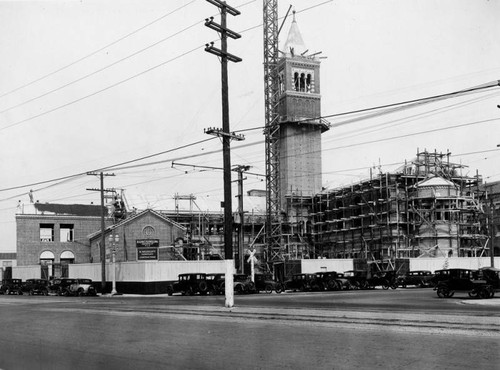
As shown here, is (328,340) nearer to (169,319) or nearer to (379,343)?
(379,343)

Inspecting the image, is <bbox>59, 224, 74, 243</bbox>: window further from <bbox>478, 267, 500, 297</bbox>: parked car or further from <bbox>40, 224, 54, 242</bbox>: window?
<bbox>478, 267, 500, 297</bbox>: parked car

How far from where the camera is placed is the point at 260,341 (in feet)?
45.9

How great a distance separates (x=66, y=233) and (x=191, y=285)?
1716 inches

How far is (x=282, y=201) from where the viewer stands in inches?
3568

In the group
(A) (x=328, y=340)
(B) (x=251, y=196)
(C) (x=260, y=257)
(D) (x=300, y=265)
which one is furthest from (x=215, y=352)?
(B) (x=251, y=196)

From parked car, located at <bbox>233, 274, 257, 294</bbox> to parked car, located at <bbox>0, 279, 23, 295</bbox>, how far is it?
22.7m

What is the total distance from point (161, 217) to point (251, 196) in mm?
29171

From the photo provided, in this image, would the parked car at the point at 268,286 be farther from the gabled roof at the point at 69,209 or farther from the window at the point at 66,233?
the gabled roof at the point at 69,209

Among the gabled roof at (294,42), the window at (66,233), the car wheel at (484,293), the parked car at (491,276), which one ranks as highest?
the gabled roof at (294,42)

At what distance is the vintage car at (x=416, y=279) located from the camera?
5247 cm

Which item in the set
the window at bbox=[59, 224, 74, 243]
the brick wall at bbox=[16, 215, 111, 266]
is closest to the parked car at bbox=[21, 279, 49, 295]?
the brick wall at bbox=[16, 215, 111, 266]

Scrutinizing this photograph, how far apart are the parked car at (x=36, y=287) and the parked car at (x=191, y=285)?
14155mm

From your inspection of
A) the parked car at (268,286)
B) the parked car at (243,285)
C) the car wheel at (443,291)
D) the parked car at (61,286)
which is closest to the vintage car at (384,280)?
the parked car at (268,286)

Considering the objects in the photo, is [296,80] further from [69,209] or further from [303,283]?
[303,283]
